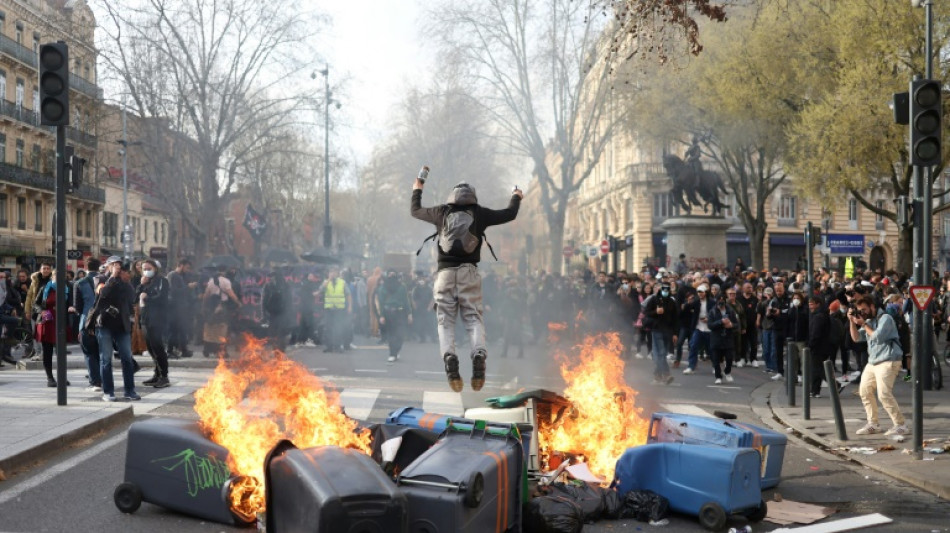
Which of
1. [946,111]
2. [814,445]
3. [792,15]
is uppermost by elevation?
[792,15]

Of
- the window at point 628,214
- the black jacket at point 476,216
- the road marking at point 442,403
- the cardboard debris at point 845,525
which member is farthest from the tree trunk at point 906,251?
the window at point 628,214

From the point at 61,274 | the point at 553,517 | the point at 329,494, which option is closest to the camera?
the point at 329,494

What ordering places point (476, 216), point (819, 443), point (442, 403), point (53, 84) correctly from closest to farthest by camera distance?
point (476, 216)
point (819, 443)
point (53, 84)
point (442, 403)

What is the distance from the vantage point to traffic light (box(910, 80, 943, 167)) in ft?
31.5

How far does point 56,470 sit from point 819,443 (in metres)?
7.78

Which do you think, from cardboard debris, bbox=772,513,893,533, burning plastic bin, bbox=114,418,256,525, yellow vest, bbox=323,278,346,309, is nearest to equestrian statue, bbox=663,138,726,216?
yellow vest, bbox=323,278,346,309

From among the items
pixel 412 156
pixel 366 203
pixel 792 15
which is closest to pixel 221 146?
pixel 792 15

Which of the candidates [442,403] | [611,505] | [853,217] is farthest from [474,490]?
[853,217]

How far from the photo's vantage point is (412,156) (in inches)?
2702

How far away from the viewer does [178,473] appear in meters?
6.65

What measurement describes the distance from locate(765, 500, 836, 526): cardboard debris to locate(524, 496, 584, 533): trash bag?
1568 millimetres

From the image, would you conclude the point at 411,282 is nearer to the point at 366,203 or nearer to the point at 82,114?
the point at 82,114

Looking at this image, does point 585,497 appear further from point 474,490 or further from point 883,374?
point 883,374

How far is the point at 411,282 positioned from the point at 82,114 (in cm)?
3437
